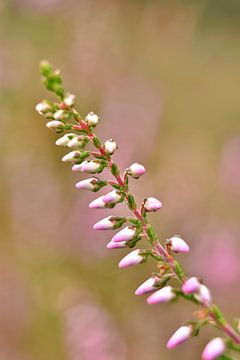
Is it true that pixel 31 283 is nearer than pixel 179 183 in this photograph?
Yes

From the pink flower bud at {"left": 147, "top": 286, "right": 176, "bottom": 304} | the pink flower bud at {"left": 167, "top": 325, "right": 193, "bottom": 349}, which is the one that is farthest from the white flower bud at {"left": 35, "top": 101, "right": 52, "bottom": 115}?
the pink flower bud at {"left": 167, "top": 325, "right": 193, "bottom": 349}

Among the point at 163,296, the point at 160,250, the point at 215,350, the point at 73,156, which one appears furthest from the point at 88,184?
the point at 215,350

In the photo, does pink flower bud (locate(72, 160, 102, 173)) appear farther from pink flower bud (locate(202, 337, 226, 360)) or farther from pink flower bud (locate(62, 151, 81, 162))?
pink flower bud (locate(202, 337, 226, 360))

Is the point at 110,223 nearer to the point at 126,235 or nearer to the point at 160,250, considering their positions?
the point at 126,235

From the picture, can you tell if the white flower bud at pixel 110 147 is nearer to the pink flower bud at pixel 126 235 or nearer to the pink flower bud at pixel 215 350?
the pink flower bud at pixel 126 235

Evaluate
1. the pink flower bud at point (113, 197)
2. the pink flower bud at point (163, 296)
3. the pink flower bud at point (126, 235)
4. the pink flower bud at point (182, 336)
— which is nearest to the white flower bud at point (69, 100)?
the pink flower bud at point (113, 197)

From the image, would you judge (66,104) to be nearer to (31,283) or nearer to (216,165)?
(31,283)

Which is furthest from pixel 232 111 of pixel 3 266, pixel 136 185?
pixel 3 266

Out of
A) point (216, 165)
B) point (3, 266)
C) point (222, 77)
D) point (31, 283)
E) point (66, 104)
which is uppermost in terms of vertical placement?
point (222, 77)
